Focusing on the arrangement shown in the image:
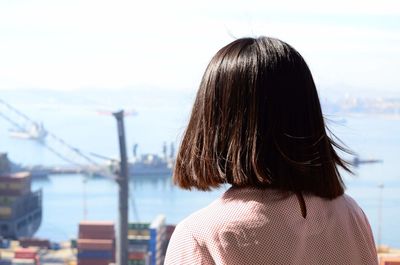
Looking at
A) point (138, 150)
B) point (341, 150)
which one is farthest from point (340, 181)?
point (138, 150)

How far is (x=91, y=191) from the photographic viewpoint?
30.7 ft

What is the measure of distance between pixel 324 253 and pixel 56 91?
8613mm

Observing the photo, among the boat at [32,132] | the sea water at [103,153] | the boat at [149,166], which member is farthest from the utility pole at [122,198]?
the boat at [32,132]

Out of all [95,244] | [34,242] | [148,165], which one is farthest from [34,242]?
[148,165]

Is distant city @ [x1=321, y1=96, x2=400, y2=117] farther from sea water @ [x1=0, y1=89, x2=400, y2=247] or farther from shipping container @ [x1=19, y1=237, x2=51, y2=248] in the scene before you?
shipping container @ [x1=19, y1=237, x2=51, y2=248]

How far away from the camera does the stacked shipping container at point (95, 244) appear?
5.95 meters

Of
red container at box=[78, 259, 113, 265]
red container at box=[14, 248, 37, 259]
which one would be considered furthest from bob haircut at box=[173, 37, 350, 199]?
red container at box=[14, 248, 37, 259]

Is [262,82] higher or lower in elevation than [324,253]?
higher

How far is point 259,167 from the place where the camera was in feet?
1.41

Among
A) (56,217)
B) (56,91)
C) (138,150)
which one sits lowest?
(56,217)

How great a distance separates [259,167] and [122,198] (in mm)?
6672

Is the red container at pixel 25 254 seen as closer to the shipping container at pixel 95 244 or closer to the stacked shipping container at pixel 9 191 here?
the shipping container at pixel 95 244

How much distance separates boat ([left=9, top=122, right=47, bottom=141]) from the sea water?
9 centimetres

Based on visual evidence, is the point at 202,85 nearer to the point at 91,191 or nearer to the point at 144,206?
the point at 144,206
